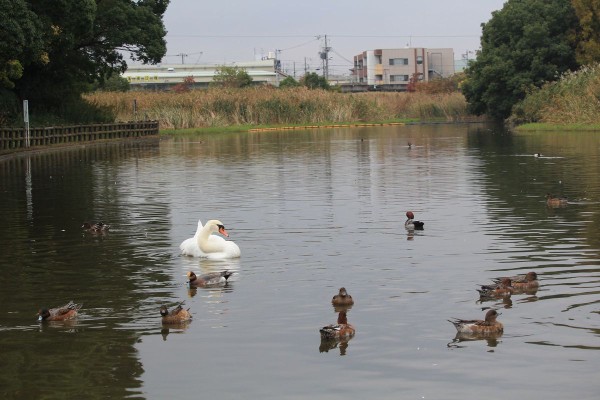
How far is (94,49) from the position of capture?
61625mm

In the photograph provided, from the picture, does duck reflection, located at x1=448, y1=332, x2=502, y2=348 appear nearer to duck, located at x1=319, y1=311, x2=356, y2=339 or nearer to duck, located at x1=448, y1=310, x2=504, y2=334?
duck, located at x1=448, y1=310, x2=504, y2=334

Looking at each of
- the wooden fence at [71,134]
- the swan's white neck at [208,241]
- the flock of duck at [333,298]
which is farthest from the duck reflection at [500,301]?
the wooden fence at [71,134]

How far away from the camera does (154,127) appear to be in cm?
7169

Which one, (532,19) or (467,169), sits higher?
(532,19)

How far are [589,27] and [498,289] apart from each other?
67.2 meters

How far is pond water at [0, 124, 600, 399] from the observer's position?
33.9ft

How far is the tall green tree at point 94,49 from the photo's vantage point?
56.8 metres

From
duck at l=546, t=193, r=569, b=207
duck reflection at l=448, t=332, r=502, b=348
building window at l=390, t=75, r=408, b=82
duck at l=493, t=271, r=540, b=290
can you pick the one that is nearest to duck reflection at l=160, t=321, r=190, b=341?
duck reflection at l=448, t=332, r=502, b=348

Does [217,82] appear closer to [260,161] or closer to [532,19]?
[532,19]

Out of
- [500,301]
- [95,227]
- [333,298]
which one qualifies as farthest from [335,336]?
[95,227]

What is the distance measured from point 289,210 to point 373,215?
214 cm

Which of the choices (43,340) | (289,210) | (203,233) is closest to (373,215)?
(289,210)

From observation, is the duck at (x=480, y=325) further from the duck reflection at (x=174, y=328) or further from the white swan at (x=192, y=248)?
the white swan at (x=192, y=248)

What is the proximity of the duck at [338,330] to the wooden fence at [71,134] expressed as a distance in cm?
3839
